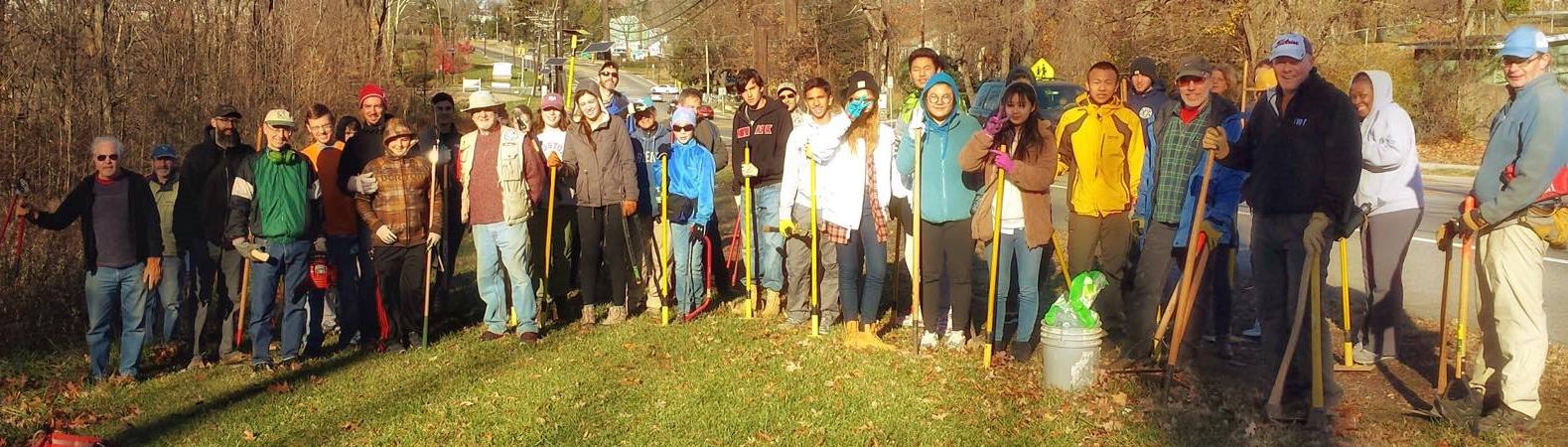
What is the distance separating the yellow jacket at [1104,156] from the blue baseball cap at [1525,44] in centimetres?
217

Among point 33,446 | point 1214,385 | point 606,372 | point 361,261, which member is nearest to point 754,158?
point 606,372

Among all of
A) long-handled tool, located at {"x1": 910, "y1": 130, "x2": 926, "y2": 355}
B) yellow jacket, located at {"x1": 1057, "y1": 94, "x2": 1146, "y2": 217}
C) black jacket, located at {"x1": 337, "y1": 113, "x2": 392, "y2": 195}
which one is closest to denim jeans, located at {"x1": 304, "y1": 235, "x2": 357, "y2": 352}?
black jacket, located at {"x1": 337, "y1": 113, "x2": 392, "y2": 195}

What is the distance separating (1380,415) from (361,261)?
272 inches

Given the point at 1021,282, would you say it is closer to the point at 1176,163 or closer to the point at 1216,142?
the point at 1176,163

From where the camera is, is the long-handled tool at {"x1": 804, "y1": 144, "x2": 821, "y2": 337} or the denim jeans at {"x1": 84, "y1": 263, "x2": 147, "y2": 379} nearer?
the denim jeans at {"x1": 84, "y1": 263, "x2": 147, "y2": 379}

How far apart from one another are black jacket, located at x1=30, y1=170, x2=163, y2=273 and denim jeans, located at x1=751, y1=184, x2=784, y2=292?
4.33 metres

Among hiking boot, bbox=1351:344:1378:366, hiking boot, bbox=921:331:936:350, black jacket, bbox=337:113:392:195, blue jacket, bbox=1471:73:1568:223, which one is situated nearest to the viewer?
blue jacket, bbox=1471:73:1568:223

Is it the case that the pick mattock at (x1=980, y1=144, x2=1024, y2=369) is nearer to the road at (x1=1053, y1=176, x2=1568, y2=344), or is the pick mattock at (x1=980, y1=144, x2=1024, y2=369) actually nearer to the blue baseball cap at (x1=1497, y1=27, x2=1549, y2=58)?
the road at (x1=1053, y1=176, x2=1568, y2=344)

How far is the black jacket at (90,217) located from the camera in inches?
304

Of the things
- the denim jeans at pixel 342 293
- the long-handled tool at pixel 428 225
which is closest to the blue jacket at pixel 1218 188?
the long-handled tool at pixel 428 225

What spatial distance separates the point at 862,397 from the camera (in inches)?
283

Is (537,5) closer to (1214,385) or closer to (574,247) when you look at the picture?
(574,247)

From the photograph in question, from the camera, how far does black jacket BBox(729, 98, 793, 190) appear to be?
32.1 ft

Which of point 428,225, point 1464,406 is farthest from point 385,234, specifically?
point 1464,406
